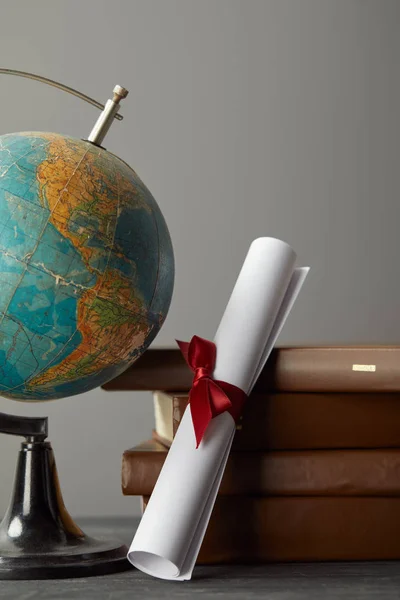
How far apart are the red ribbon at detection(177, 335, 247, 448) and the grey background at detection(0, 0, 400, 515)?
850 millimetres

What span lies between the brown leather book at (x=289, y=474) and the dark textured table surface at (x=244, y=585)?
0.10 meters

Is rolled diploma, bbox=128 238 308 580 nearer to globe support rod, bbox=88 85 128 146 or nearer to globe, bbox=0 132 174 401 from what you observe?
globe, bbox=0 132 174 401

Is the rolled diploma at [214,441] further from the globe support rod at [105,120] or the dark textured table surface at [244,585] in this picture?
the globe support rod at [105,120]

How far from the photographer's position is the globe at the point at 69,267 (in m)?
0.96

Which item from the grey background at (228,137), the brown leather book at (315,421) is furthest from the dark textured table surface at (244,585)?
the grey background at (228,137)

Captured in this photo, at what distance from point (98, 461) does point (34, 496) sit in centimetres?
84

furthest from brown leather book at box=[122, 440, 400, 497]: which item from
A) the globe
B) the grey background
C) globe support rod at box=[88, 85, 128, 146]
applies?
the grey background

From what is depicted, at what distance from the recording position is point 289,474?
1.12 m

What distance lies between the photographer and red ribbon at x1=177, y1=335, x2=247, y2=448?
3.43ft

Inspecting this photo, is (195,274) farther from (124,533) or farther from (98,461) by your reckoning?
(124,533)

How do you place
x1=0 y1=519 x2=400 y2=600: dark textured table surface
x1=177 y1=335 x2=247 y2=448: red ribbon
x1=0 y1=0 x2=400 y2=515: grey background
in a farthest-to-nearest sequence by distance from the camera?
x1=0 y1=0 x2=400 y2=515: grey background < x1=177 y1=335 x2=247 y2=448: red ribbon < x1=0 y1=519 x2=400 y2=600: dark textured table surface

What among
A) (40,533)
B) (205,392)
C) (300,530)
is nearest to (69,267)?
(205,392)

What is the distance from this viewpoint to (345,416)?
1142 mm

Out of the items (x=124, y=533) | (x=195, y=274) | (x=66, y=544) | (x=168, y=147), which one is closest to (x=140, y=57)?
(x=168, y=147)
